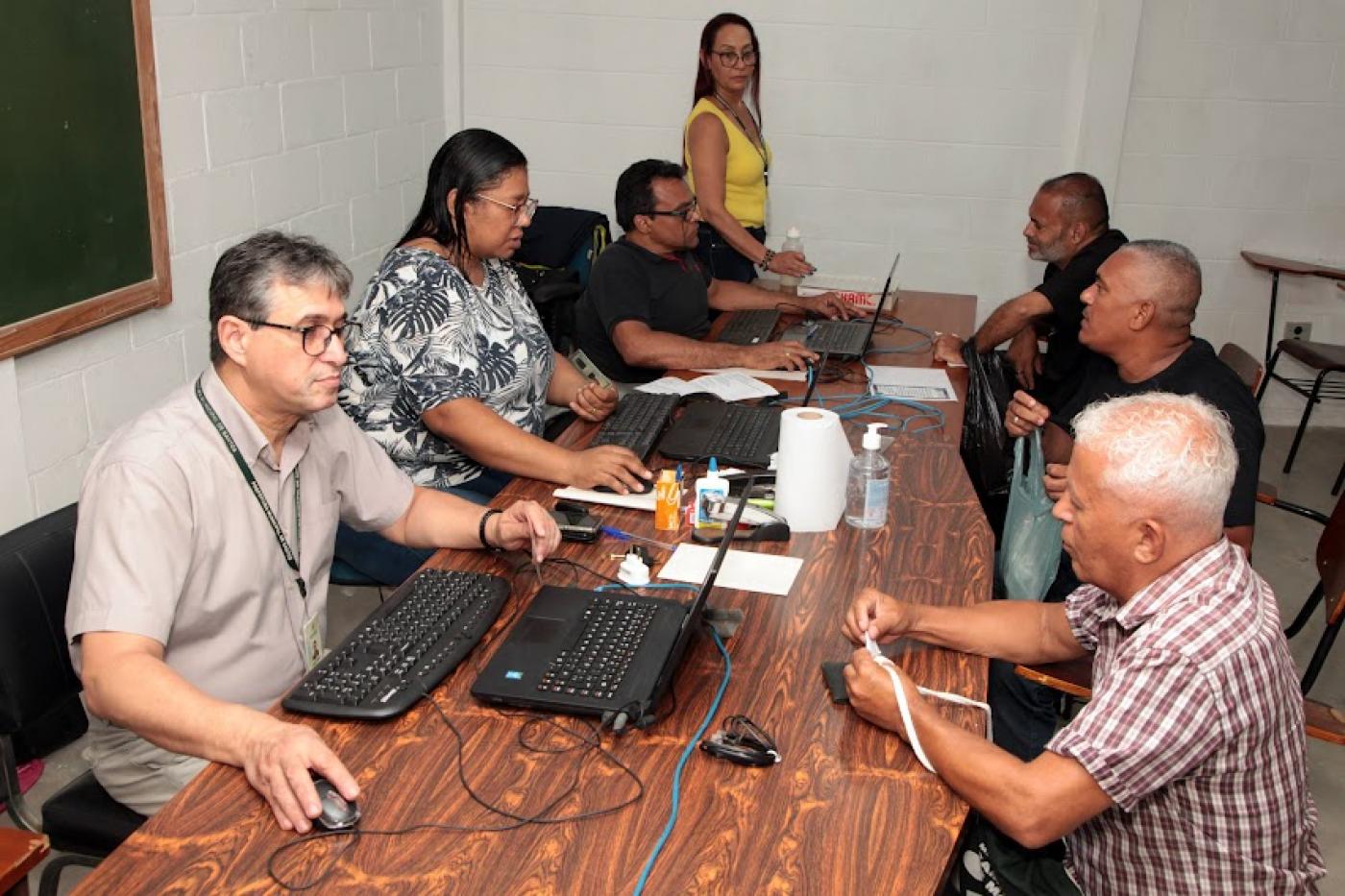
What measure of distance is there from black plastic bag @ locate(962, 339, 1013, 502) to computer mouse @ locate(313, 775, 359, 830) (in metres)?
2.09

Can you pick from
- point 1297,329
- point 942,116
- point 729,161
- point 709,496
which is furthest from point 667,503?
point 1297,329

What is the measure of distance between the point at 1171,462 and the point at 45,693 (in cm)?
156

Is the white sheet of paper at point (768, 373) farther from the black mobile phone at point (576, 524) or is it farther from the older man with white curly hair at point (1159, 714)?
the older man with white curly hair at point (1159, 714)

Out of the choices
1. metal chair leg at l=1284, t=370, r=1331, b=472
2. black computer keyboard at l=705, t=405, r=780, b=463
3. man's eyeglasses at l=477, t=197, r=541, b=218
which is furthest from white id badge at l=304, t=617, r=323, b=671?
metal chair leg at l=1284, t=370, r=1331, b=472

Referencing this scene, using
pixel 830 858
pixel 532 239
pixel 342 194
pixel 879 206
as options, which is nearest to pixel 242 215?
pixel 342 194

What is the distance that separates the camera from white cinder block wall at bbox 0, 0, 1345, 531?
4918mm

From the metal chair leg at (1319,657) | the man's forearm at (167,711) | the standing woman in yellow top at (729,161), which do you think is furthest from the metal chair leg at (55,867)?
the standing woman in yellow top at (729,161)

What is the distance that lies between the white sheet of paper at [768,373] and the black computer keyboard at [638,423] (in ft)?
1.12

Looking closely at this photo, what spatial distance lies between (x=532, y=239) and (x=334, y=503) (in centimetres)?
290

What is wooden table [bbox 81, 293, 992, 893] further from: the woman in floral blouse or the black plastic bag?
the black plastic bag

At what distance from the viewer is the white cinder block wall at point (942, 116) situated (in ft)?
16.1

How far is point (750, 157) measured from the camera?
4.41 m

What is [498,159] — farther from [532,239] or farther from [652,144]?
[652,144]

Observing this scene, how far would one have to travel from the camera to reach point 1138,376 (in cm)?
278
